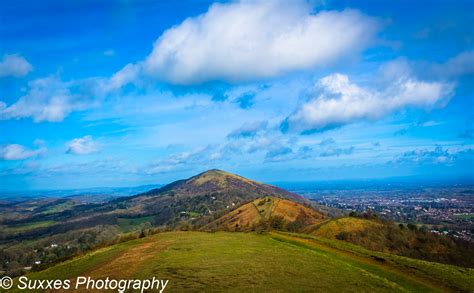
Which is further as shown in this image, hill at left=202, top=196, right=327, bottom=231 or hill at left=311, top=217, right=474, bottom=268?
hill at left=202, top=196, right=327, bottom=231

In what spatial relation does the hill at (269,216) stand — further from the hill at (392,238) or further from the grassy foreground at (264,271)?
the grassy foreground at (264,271)

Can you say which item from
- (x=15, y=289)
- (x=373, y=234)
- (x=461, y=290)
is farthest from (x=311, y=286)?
(x=373, y=234)

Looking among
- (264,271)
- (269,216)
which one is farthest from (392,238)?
(264,271)

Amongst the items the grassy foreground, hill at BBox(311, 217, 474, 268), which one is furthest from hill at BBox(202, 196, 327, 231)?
the grassy foreground

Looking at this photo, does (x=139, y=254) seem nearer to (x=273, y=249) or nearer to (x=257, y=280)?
(x=273, y=249)

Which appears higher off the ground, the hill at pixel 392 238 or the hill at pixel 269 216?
the hill at pixel 269 216

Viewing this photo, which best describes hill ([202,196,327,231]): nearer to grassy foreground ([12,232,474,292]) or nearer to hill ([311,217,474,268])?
hill ([311,217,474,268])

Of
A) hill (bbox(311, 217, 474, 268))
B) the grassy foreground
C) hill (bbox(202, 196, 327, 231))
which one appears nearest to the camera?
the grassy foreground

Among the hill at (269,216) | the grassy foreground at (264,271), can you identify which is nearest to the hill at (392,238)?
the hill at (269,216)
